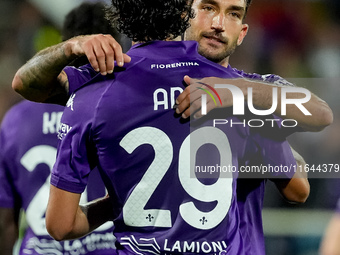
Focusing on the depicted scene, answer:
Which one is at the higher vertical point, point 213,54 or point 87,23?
point 87,23

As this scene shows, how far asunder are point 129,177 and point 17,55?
5.65 metres

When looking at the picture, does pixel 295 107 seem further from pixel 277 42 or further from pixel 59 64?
pixel 277 42

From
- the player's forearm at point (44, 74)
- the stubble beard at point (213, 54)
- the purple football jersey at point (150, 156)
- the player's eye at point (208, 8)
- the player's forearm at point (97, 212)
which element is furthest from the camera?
the player's eye at point (208, 8)

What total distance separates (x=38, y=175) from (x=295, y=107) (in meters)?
1.66

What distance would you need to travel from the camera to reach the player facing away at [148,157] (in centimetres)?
234

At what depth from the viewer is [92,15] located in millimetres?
3928

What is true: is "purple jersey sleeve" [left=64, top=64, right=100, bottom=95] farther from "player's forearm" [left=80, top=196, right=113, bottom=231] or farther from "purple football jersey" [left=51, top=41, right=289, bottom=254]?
"player's forearm" [left=80, top=196, right=113, bottom=231]

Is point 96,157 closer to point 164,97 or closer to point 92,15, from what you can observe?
point 164,97

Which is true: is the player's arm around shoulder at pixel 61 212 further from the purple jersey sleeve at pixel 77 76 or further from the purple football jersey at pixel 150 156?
the purple jersey sleeve at pixel 77 76

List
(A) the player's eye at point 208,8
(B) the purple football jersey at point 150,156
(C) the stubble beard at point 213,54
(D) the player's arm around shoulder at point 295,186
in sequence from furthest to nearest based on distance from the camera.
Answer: (A) the player's eye at point 208,8 → (C) the stubble beard at point 213,54 → (D) the player's arm around shoulder at point 295,186 → (B) the purple football jersey at point 150,156

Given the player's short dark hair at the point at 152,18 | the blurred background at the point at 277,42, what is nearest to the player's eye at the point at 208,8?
the player's short dark hair at the point at 152,18

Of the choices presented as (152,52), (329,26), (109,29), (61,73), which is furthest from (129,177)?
(329,26)

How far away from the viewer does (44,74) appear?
2.79 meters

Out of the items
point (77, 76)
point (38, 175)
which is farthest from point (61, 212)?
point (38, 175)
